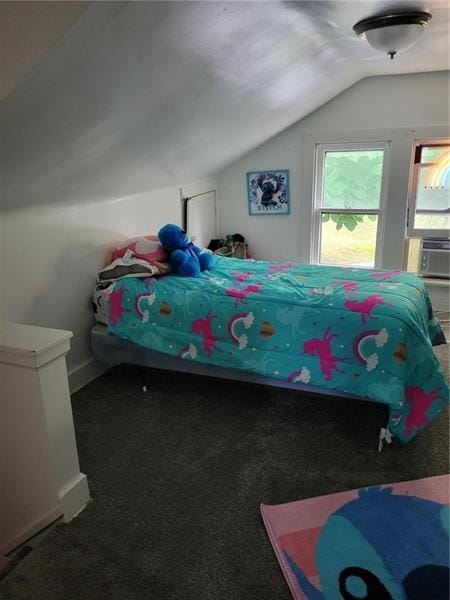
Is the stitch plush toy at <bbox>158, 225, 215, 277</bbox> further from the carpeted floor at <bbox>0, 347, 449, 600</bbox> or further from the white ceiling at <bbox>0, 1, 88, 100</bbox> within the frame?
the white ceiling at <bbox>0, 1, 88, 100</bbox>

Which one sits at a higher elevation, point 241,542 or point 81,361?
point 81,361

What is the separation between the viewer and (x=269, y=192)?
14.7 feet

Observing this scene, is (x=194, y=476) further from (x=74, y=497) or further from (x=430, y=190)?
(x=430, y=190)

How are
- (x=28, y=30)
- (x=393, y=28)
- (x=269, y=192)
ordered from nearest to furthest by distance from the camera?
(x=28, y=30) → (x=393, y=28) → (x=269, y=192)

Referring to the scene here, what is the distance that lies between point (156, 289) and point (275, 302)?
2.46 ft

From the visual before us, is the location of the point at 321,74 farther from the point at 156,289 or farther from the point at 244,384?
the point at 244,384

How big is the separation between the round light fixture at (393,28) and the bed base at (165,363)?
186 cm

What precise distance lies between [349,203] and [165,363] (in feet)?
8.67

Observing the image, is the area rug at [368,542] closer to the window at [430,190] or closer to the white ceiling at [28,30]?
the white ceiling at [28,30]

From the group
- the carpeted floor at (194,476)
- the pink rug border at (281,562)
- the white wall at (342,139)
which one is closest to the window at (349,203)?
the white wall at (342,139)

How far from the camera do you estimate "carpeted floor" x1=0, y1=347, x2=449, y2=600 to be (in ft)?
4.96

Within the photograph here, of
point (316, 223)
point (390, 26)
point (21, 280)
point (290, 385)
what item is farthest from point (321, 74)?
point (21, 280)

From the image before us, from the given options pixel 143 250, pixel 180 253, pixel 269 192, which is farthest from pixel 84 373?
pixel 269 192

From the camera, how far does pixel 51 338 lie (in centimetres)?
164
